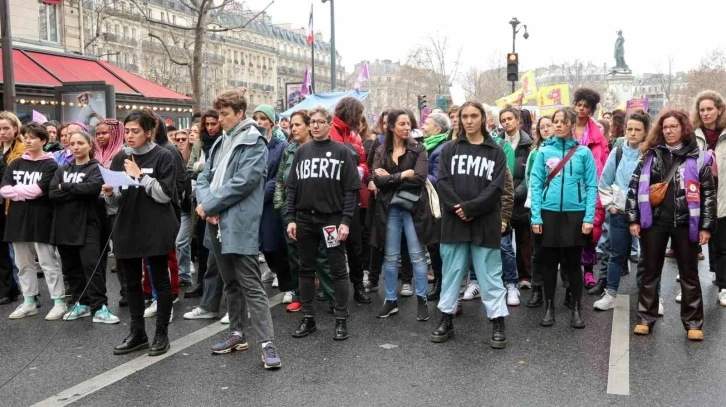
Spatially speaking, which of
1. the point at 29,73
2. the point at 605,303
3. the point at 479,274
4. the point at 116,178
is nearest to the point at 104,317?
the point at 116,178

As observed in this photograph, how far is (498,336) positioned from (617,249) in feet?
6.94

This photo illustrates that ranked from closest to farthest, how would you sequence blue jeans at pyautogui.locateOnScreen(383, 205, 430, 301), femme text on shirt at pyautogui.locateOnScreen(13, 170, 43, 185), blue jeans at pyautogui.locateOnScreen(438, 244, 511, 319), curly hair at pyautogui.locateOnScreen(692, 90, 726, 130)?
blue jeans at pyautogui.locateOnScreen(438, 244, 511, 319) → blue jeans at pyautogui.locateOnScreen(383, 205, 430, 301) → femme text on shirt at pyautogui.locateOnScreen(13, 170, 43, 185) → curly hair at pyautogui.locateOnScreen(692, 90, 726, 130)

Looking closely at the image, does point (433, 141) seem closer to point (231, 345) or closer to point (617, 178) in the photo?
point (617, 178)

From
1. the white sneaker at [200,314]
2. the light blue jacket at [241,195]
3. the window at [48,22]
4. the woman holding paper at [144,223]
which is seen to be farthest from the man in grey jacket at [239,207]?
the window at [48,22]

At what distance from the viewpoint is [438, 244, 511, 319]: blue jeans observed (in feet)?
18.5

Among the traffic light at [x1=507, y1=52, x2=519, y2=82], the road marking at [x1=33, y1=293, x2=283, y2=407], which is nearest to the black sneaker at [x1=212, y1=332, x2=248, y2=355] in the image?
the road marking at [x1=33, y1=293, x2=283, y2=407]

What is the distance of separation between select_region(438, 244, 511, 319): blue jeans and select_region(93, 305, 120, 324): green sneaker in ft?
10.2

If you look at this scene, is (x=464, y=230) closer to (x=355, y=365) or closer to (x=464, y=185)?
(x=464, y=185)

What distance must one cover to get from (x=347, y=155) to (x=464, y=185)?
104 cm

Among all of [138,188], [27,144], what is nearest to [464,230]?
[138,188]

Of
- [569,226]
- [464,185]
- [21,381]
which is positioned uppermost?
[464,185]

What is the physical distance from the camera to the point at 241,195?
5125 mm

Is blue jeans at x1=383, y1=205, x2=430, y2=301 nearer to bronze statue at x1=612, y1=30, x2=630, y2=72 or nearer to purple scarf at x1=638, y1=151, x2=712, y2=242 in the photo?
purple scarf at x1=638, y1=151, x2=712, y2=242

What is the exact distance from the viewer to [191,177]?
784cm
